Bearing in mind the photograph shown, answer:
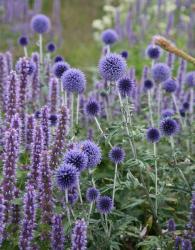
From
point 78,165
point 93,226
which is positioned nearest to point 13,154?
point 78,165

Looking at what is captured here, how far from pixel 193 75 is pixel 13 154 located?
2.34m

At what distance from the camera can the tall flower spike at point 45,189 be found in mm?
2865

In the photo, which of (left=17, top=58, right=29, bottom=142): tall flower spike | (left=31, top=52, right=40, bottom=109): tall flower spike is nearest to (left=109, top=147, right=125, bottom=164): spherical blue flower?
(left=17, top=58, right=29, bottom=142): tall flower spike

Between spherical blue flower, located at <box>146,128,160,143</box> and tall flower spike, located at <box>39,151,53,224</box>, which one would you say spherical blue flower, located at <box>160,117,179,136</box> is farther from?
tall flower spike, located at <box>39,151,53,224</box>

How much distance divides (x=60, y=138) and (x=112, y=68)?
633 millimetres

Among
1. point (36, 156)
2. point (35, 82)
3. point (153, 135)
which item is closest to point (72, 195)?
→ point (36, 156)

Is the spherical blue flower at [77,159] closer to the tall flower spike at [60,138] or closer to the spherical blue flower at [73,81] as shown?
the tall flower spike at [60,138]

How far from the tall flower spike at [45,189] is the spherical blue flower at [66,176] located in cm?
12

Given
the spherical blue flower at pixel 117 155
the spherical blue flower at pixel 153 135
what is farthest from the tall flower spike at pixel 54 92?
the spherical blue flower at pixel 117 155

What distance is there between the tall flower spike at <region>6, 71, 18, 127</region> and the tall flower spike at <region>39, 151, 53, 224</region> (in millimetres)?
835

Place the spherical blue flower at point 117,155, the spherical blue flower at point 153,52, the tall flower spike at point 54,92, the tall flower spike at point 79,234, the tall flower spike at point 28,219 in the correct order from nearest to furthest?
the tall flower spike at point 79,234 → the tall flower spike at point 28,219 → the spherical blue flower at point 117,155 → the tall flower spike at point 54,92 → the spherical blue flower at point 153,52

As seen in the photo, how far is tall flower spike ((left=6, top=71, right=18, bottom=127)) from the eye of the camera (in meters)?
3.56

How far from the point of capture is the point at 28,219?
108 inches

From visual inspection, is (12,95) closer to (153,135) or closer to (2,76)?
(2,76)
